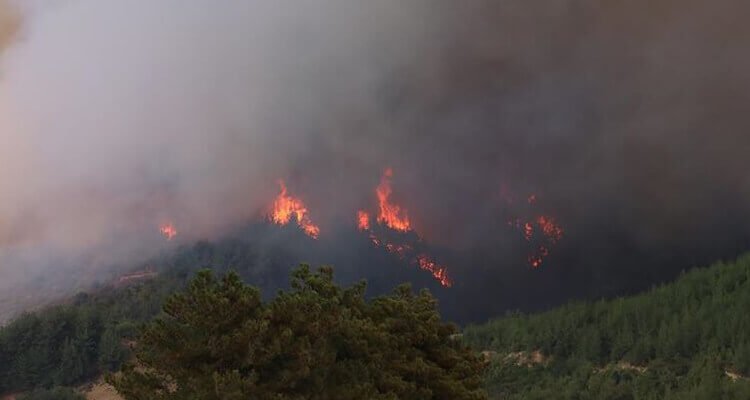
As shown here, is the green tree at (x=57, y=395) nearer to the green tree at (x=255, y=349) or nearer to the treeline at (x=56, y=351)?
the treeline at (x=56, y=351)

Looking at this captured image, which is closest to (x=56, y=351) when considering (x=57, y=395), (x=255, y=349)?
(x=57, y=395)

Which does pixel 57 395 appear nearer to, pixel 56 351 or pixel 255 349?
pixel 56 351

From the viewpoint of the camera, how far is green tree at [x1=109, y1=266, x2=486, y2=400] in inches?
1202

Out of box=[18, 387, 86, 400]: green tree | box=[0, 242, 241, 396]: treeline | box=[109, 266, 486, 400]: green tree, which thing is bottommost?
box=[109, 266, 486, 400]: green tree

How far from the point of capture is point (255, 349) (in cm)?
3042

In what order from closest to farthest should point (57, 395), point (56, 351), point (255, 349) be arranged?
point (255, 349), point (57, 395), point (56, 351)

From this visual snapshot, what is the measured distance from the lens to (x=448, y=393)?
132 feet

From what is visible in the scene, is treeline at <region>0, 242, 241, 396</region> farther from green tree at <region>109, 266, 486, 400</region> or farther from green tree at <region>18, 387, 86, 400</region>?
green tree at <region>109, 266, 486, 400</region>

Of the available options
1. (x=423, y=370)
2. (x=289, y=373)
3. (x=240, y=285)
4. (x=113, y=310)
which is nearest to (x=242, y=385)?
(x=289, y=373)

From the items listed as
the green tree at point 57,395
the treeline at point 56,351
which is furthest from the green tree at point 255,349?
the treeline at point 56,351

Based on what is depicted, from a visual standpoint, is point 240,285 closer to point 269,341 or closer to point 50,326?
point 269,341

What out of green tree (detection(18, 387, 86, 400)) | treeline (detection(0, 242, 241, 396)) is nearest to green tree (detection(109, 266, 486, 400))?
green tree (detection(18, 387, 86, 400))

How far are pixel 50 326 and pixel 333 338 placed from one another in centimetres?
14294

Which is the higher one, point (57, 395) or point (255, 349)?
point (57, 395)
